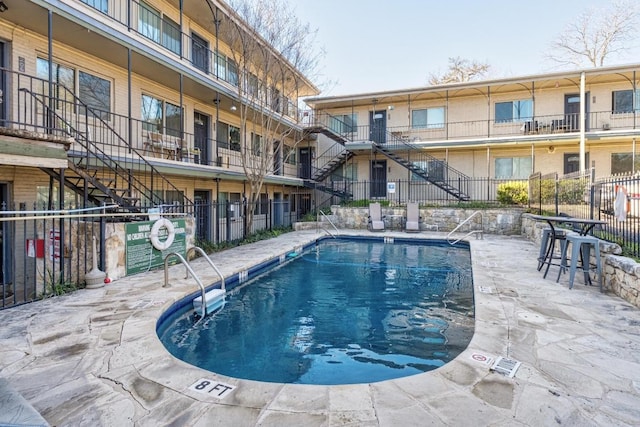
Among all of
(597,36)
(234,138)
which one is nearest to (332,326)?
(234,138)

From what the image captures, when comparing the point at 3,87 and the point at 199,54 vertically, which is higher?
the point at 199,54

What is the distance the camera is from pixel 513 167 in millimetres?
17172

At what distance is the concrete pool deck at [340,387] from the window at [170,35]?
31.8 feet

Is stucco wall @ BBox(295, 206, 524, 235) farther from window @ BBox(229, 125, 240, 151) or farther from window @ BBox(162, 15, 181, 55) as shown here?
window @ BBox(162, 15, 181, 55)

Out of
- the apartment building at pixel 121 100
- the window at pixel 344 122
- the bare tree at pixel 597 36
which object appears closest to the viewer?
the apartment building at pixel 121 100

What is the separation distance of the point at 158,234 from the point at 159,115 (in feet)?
19.3

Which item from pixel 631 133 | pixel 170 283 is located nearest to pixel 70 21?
pixel 170 283

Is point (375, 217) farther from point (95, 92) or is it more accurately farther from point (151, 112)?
point (95, 92)

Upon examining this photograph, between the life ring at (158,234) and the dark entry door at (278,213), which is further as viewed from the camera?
the dark entry door at (278,213)

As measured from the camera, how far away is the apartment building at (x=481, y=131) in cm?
1547

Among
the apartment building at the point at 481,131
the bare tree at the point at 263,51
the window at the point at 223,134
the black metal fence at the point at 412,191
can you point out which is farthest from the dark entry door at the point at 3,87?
the apartment building at the point at 481,131

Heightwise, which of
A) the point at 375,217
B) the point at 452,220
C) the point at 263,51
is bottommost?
the point at 452,220

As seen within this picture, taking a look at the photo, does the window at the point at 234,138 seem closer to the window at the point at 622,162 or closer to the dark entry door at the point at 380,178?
the dark entry door at the point at 380,178

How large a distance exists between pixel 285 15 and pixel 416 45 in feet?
53.1
